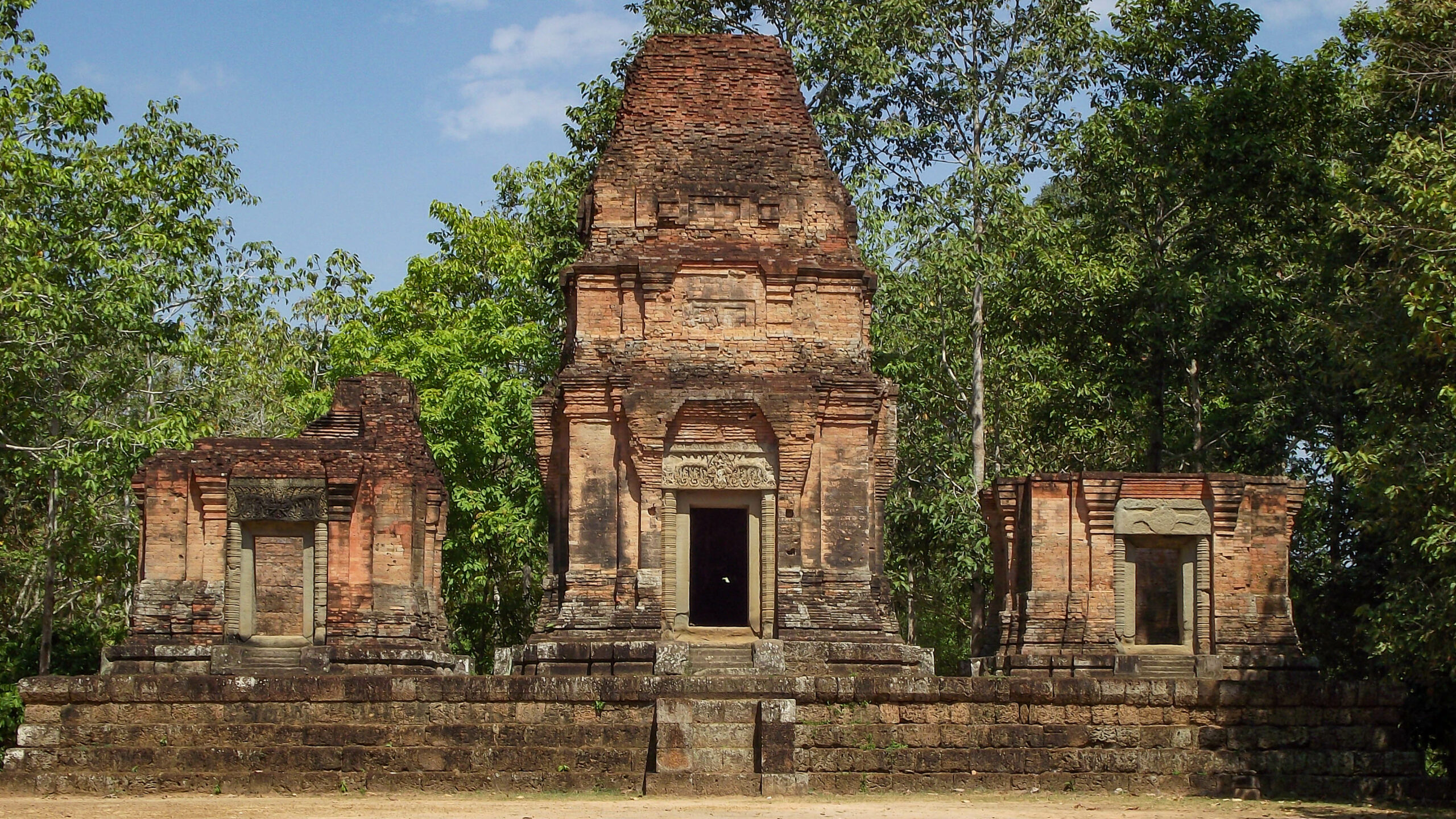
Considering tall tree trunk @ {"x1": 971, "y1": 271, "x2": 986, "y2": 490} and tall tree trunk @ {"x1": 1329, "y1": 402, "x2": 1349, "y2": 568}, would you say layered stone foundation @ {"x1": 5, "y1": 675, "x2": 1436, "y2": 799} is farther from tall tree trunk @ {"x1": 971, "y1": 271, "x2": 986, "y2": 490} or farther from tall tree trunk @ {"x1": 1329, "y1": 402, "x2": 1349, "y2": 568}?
tall tree trunk @ {"x1": 971, "y1": 271, "x2": 986, "y2": 490}

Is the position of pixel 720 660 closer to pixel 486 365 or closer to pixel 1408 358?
pixel 1408 358

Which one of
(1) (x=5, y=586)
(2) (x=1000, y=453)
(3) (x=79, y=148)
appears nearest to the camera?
(3) (x=79, y=148)

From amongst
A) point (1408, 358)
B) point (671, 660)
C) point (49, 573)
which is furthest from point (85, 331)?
point (1408, 358)

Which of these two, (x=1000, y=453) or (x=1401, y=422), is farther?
(x=1000, y=453)

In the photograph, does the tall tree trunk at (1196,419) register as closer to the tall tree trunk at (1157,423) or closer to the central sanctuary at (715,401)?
the tall tree trunk at (1157,423)

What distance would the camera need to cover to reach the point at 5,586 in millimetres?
26422

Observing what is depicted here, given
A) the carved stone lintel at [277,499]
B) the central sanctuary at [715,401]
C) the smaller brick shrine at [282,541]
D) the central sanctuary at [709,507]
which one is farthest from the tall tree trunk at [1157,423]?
the carved stone lintel at [277,499]

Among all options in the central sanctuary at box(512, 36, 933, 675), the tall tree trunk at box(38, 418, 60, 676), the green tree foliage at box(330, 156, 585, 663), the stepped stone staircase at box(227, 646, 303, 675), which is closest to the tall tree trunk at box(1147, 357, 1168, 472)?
the central sanctuary at box(512, 36, 933, 675)

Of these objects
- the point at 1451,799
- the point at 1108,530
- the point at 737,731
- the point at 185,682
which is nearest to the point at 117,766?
the point at 185,682

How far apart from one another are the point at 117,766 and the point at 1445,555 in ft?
38.8

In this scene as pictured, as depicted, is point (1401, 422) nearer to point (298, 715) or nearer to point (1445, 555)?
point (1445, 555)

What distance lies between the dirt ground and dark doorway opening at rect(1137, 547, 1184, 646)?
581 cm

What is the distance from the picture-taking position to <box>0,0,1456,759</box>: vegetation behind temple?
2189 centimetres

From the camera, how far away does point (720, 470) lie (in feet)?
58.6
